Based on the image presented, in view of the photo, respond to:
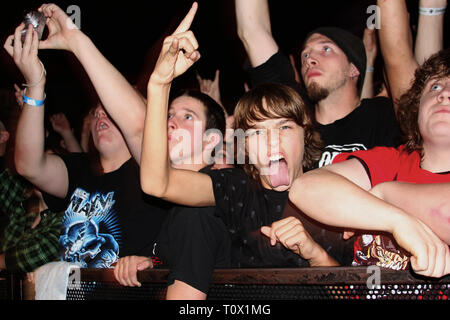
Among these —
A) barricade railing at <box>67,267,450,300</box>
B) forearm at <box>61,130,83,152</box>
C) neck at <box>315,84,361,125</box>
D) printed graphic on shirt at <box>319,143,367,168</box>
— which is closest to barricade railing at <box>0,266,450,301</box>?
barricade railing at <box>67,267,450,300</box>

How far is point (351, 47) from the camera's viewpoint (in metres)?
2.58

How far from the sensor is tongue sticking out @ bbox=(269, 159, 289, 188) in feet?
5.52

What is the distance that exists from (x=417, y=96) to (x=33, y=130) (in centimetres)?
187

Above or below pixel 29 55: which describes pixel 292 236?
below

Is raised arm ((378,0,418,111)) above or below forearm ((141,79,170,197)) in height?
above

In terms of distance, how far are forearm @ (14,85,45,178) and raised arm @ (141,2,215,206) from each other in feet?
3.39

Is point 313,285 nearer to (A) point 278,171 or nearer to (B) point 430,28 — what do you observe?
(A) point 278,171

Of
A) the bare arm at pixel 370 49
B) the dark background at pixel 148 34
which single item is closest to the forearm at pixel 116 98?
the bare arm at pixel 370 49

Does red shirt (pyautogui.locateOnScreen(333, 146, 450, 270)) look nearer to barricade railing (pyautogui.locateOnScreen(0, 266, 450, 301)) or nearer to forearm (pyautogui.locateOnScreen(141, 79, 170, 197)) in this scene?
barricade railing (pyautogui.locateOnScreen(0, 266, 450, 301))

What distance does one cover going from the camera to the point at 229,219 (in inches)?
62.6

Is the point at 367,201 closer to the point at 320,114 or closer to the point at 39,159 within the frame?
the point at 320,114

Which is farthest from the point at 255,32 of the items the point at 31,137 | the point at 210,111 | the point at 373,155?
the point at 31,137

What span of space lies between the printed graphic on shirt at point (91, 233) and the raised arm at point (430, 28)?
1742 mm

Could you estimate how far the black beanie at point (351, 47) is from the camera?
2574mm
